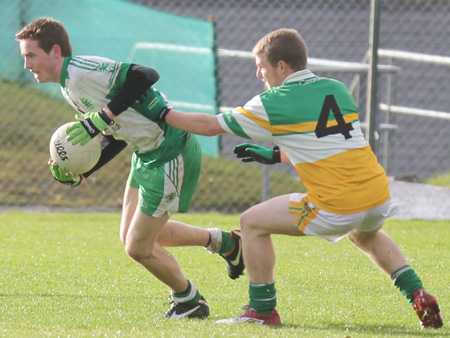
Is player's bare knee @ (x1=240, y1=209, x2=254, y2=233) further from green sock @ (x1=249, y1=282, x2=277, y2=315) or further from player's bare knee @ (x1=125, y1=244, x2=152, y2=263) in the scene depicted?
player's bare knee @ (x1=125, y1=244, x2=152, y2=263)

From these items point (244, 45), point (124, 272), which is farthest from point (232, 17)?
point (124, 272)

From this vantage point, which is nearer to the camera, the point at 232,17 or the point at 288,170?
the point at 288,170

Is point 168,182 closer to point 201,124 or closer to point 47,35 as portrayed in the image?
point 201,124

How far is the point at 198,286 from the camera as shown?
5621 millimetres

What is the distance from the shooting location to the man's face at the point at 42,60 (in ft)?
15.4

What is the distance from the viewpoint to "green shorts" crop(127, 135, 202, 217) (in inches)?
182

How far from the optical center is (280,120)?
4.21 m

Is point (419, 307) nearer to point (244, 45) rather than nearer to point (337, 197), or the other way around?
point (337, 197)

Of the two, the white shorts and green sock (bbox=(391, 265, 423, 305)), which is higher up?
the white shorts

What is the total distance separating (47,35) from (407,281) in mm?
2471

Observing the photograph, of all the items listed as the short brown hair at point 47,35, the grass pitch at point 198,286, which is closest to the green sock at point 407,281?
the grass pitch at point 198,286

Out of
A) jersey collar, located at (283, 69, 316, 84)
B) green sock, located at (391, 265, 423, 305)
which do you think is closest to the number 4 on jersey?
jersey collar, located at (283, 69, 316, 84)

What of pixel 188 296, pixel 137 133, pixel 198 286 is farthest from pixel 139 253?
pixel 198 286

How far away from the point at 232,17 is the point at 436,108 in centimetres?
398
